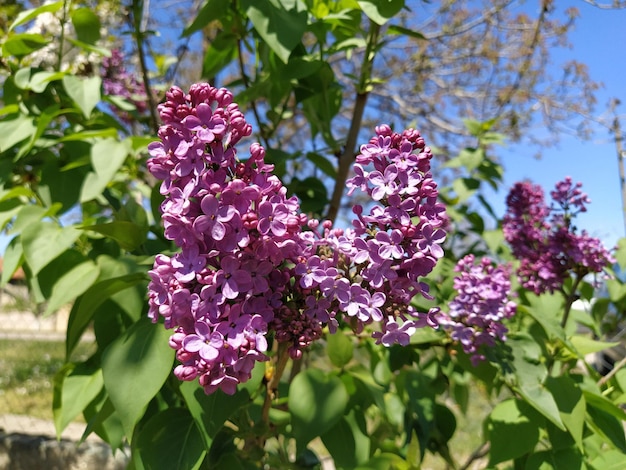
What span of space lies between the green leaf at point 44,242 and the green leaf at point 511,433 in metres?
0.99

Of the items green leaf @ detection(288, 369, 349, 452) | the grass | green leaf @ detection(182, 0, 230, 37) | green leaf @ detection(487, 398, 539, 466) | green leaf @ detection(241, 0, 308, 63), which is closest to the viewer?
green leaf @ detection(288, 369, 349, 452)

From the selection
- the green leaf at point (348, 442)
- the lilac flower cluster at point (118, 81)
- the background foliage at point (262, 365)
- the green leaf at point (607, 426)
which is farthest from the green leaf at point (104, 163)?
the green leaf at point (607, 426)

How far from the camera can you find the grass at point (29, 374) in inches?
191

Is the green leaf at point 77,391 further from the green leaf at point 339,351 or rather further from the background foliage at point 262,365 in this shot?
the green leaf at point 339,351

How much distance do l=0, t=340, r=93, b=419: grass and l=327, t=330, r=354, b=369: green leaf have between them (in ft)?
12.8

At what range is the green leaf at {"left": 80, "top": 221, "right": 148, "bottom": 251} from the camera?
0.95 metres

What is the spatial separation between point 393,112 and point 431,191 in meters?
6.20

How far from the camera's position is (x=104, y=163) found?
3.89 ft

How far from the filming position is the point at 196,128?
0.64 m

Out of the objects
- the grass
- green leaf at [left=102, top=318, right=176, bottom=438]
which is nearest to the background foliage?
green leaf at [left=102, top=318, right=176, bottom=438]

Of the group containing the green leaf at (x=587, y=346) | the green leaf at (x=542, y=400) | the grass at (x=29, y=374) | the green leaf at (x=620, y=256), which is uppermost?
the green leaf at (x=620, y=256)

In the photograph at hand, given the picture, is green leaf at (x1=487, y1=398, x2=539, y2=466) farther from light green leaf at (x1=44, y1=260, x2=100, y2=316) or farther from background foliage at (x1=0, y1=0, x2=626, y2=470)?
light green leaf at (x1=44, y1=260, x2=100, y2=316)

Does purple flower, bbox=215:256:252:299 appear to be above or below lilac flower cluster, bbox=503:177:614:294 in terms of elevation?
below

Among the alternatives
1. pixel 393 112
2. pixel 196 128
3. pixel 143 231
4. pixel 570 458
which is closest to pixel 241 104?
pixel 143 231
